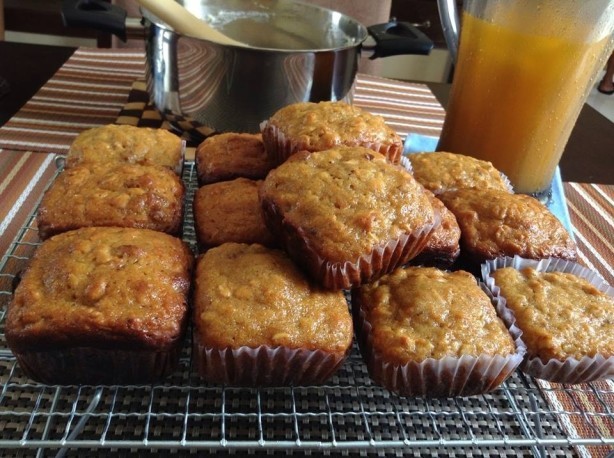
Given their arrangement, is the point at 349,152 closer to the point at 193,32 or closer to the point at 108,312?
→ the point at 108,312

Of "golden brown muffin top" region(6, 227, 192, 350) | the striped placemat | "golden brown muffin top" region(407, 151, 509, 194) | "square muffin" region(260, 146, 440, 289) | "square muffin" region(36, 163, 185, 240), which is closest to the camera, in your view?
"golden brown muffin top" region(6, 227, 192, 350)

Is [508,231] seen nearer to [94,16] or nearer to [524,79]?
[524,79]

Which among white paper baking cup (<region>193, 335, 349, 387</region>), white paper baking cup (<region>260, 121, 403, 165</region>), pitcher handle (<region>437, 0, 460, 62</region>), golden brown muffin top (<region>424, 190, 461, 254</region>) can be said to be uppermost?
pitcher handle (<region>437, 0, 460, 62</region>)

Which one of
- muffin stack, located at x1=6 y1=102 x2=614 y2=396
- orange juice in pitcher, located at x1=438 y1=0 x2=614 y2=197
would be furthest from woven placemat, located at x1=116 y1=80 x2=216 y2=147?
orange juice in pitcher, located at x1=438 y1=0 x2=614 y2=197

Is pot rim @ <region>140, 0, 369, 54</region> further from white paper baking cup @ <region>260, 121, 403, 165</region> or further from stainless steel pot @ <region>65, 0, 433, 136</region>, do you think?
white paper baking cup @ <region>260, 121, 403, 165</region>

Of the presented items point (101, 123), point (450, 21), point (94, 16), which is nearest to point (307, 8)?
point (450, 21)

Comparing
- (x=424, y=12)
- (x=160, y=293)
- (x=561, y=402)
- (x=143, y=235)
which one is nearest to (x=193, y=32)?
(x=143, y=235)

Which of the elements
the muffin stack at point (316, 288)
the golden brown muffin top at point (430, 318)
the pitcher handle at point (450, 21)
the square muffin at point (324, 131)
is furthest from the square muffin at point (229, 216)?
the pitcher handle at point (450, 21)
